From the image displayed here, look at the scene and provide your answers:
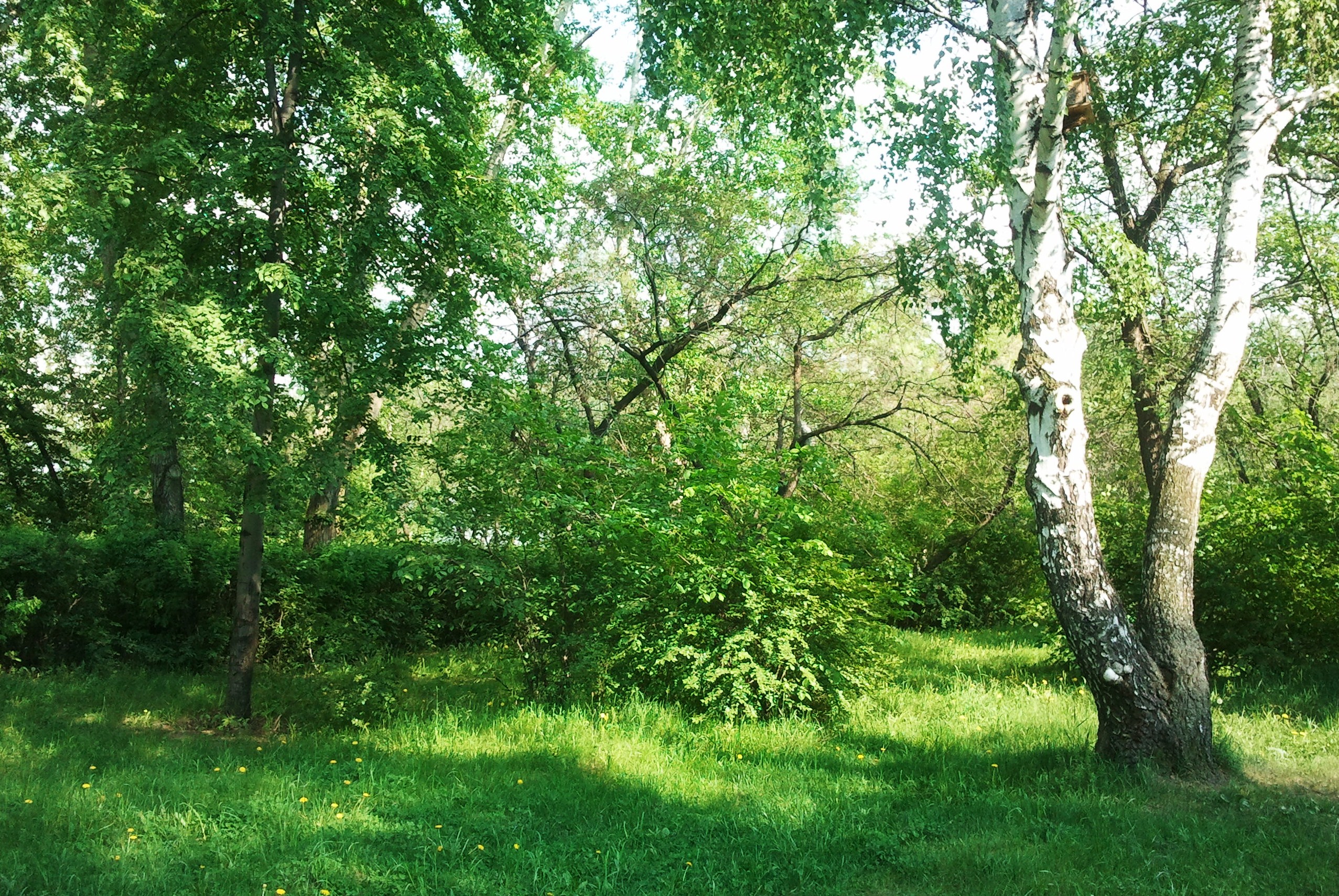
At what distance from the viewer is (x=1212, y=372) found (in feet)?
21.9

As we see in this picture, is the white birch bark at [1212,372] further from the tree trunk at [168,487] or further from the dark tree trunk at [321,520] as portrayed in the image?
the tree trunk at [168,487]

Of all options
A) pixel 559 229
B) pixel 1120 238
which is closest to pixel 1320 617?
pixel 1120 238

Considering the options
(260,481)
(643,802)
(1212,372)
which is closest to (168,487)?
(260,481)

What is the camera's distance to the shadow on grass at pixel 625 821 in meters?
4.71

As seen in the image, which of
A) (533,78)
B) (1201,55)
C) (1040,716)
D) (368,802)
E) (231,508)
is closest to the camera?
(368,802)

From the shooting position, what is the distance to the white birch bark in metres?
6.38

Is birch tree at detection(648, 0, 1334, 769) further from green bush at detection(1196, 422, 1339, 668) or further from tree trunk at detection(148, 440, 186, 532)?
tree trunk at detection(148, 440, 186, 532)

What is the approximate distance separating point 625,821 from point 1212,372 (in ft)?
17.2

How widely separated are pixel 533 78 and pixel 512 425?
510 cm

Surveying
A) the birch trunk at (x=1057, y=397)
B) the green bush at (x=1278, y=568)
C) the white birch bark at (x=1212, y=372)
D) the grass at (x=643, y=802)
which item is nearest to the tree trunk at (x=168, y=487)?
the grass at (x=643, y=802)

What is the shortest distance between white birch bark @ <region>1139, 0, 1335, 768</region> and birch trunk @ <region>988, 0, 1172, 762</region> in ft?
1.00

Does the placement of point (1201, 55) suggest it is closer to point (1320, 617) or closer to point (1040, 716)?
point (1320, 617)

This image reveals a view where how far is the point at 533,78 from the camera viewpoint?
37.1ft

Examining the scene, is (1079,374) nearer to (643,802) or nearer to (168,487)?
(643,802)
